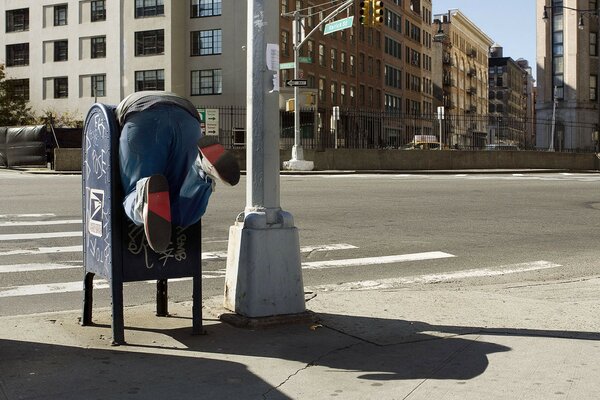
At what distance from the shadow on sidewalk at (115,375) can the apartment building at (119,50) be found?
5026 cm

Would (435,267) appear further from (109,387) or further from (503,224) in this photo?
(109,387)

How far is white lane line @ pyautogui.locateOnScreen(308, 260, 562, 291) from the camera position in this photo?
7859 mm

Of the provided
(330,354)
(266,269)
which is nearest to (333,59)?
(266,269)

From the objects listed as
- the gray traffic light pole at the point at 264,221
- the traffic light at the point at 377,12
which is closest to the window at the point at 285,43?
the traffic light at the point at 377,12

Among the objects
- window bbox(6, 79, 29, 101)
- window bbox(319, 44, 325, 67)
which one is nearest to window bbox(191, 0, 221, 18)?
window bbox(319, 44, 325, 67)

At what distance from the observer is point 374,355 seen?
16.1ft

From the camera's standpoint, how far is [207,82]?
2208 inches

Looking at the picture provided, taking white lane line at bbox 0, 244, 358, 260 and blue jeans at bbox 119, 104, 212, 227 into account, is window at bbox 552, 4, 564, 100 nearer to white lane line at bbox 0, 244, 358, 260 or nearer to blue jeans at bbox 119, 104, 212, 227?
white lane line at bbox 0, 244, 358, 260

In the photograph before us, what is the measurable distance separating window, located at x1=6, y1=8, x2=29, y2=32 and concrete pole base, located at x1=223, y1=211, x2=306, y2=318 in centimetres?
6448

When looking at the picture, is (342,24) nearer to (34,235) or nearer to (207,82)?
(34,235)

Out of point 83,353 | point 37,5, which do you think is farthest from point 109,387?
point 37,5

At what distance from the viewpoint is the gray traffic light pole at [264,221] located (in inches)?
222

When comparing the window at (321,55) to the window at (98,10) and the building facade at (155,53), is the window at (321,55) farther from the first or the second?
the window at (98,10)

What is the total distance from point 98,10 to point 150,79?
820 centimetres
